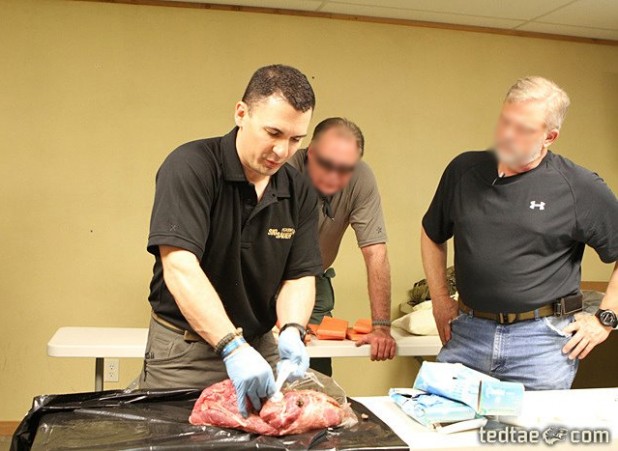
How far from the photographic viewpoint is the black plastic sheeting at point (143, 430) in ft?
4.50

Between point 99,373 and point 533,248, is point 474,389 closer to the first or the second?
point 533,248

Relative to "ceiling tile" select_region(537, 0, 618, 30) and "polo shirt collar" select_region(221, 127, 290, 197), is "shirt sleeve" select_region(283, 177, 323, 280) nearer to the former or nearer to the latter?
"polo shirt collar" select_region(221, 127, 290, 197)

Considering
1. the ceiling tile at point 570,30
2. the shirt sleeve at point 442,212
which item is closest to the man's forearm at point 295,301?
the shirt sleeve at point 442,212

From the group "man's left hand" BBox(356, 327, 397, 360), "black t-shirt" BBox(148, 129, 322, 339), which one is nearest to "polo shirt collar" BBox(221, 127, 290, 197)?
"black t-shirt" BBox(148, 129, 322, 339)

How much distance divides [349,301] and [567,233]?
6.30ft

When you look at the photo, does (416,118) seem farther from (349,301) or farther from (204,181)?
(204,181)

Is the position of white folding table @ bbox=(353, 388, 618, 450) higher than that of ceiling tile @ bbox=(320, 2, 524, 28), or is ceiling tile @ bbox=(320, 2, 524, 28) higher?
ceiling tile @ bbox=(320, 2, 524, 28)

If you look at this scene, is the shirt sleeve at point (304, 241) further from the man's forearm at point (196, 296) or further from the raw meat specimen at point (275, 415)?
the raw meat specimen at point (275, 415)

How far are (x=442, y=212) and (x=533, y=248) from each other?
1.16ft

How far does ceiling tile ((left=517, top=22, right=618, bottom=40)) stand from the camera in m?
3.86

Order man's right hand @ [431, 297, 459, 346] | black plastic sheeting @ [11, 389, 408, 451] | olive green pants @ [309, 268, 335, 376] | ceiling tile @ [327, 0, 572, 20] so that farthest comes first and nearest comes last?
ceiling tile @ [327, 0, 572, 20], olive green pants @ [309, 268, 335, 376], man's right hand @ [431, 297, 459, 346], black plastic sheeting @ [11, 389, 408, 451]

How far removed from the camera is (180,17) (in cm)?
362

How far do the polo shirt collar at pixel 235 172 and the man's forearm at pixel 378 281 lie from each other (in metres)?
0.90

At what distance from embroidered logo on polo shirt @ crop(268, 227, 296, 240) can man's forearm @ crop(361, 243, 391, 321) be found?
0.87 metres
